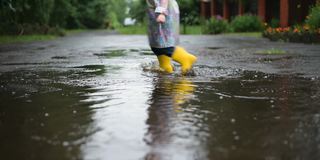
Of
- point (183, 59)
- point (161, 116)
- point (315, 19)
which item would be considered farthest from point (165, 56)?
point (315, 19)

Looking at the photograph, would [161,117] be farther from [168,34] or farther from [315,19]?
[315,19]

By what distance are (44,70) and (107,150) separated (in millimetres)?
5962

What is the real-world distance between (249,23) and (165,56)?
22.8m

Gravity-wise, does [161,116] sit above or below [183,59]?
below

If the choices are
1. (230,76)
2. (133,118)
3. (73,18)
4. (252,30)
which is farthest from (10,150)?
(73,18)

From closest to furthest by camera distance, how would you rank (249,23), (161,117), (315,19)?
(161,117)
(315,19)
(249,23)

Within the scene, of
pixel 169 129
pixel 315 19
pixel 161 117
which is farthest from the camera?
pixel 315 19

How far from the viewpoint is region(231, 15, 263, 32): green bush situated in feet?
99.7

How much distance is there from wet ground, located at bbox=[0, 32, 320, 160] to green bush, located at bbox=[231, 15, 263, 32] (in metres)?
22.7

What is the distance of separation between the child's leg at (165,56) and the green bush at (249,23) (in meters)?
22.5

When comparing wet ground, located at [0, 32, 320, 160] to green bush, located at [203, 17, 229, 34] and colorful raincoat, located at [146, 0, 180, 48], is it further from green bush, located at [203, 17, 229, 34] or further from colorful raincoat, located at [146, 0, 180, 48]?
green bush, located at [203, 17, 229, 34]

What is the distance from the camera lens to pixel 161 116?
4.59 m

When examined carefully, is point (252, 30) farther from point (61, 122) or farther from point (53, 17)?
point (61, 122)

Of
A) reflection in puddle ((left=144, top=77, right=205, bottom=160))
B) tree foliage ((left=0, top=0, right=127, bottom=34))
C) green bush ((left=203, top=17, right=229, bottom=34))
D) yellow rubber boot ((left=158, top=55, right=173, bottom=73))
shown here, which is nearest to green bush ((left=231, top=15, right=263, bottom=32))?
green bush ((left=203, top=17, right=229, bottom=34))
